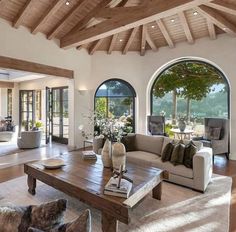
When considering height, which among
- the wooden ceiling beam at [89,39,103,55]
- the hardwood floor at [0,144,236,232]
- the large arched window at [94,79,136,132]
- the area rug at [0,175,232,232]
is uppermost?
the wooden ceiling beam at [89,39,103,55]

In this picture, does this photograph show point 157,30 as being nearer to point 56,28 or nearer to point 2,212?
point 56,28

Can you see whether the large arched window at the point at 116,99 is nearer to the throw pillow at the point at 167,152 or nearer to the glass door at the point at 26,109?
the throw pillow at the point at 167,152

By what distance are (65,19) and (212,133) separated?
5.26 meters

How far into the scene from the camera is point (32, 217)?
126 centimetres

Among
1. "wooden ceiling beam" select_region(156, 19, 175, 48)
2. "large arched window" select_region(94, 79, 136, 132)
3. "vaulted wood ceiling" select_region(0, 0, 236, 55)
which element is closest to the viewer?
"vaulted wood ceiling" select_region(0, 0, 236, 55)

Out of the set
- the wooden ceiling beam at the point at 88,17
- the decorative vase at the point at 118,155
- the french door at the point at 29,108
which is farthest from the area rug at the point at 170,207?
the french door at the point at 29,108

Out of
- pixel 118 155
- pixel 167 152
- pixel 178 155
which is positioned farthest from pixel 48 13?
pixel 178 155

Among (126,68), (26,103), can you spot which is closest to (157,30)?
(126,68)

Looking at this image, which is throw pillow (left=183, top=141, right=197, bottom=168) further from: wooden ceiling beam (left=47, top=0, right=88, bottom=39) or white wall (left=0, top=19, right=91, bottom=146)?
white wall (left=0, top=19, right=91, bottom=146)

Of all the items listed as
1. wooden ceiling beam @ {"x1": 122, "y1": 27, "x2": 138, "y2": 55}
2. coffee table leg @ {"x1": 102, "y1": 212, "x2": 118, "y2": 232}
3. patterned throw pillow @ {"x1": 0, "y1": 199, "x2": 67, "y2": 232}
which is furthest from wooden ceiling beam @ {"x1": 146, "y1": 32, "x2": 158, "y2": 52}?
patterned throw pillow @ {"x1": 0, "y1": 199, "x2": 67, "y2": 232}

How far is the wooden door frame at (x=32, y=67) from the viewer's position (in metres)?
5.20

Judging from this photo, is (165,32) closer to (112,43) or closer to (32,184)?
(112,43)

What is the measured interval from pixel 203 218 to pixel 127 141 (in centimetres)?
239

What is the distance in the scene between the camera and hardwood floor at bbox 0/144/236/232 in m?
3.74
